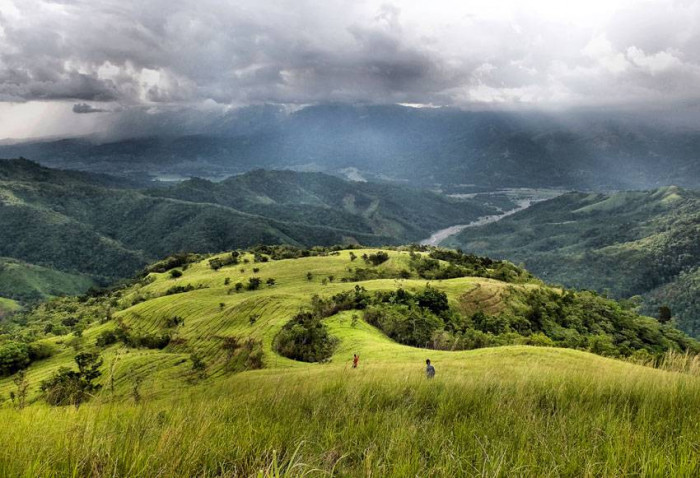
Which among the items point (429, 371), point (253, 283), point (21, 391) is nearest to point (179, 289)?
point (253, 283)

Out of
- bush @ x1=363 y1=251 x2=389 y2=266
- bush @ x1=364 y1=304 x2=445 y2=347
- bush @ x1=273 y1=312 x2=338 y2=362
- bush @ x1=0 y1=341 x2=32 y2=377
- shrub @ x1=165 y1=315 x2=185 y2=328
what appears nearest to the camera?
bush @ x1=273 y1=312 x2=338 y2=362

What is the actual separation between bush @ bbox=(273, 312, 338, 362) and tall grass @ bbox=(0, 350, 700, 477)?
33805 millimetres

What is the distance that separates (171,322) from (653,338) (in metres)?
95.1

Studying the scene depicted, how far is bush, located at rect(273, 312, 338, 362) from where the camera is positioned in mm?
40406

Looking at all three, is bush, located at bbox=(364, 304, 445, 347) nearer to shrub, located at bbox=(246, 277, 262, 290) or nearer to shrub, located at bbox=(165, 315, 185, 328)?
shrub, located at bbox=(165, 315, 185, 328)

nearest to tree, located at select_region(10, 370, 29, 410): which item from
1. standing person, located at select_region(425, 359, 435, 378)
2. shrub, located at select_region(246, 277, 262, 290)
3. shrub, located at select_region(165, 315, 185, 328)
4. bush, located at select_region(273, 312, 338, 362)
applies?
standing person, located at select_region(425, 359, 435, 378)

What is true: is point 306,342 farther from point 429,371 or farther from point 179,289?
point 179,289

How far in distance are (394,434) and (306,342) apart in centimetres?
4199

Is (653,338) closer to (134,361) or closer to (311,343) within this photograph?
(311,343)

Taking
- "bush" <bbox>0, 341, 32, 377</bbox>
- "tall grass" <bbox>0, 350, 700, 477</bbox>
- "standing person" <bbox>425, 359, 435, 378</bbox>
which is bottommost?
"bush" <bbox>0, 341, 32, 377</bbox>

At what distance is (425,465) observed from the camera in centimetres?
316

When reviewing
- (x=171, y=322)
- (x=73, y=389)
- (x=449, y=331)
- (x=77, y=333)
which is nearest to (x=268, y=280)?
(x=171, y=322)

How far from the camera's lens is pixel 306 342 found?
145 feet

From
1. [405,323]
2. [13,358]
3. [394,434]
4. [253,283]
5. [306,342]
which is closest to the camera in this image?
[394,434]
